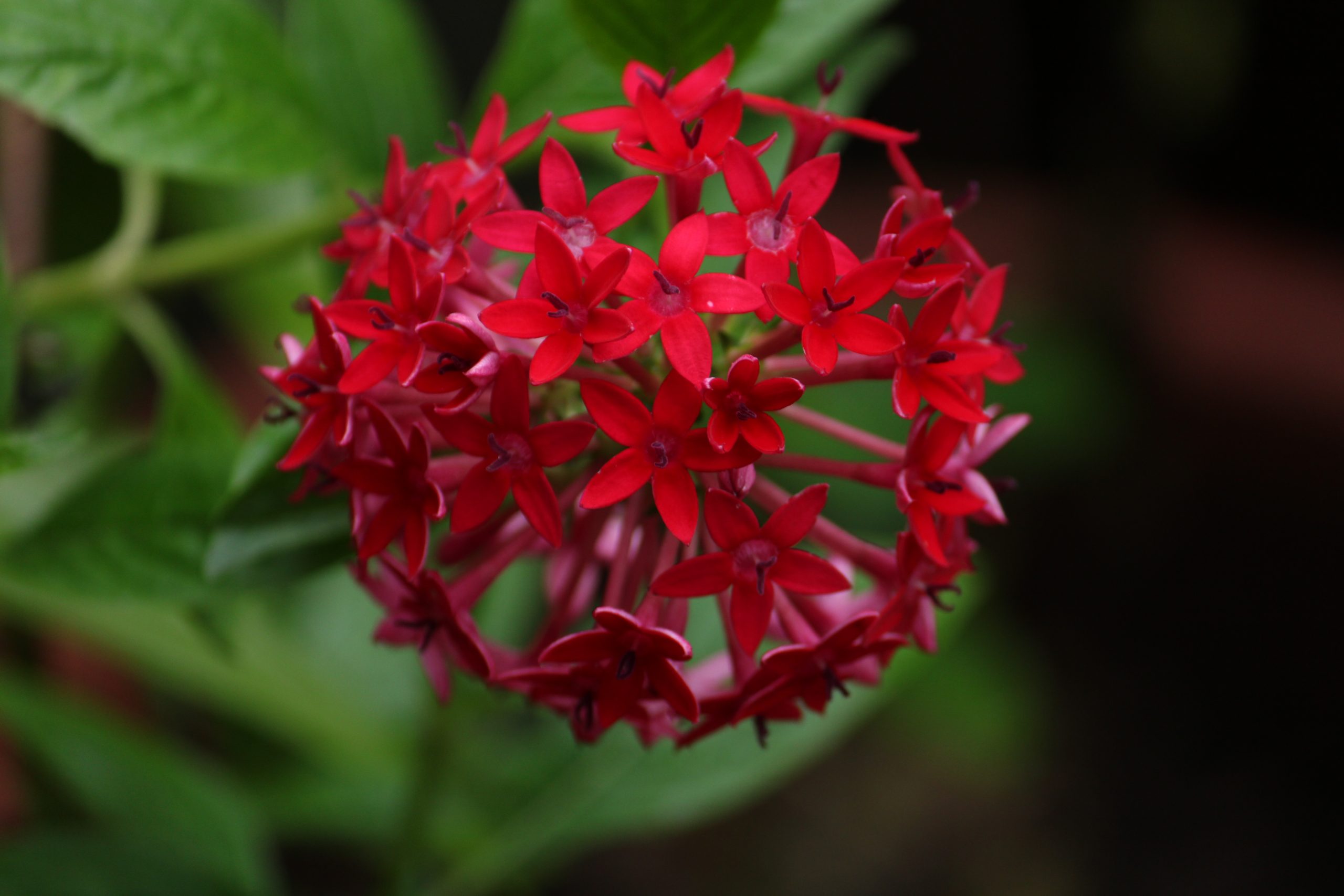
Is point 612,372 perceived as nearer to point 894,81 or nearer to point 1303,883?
point 1303,883

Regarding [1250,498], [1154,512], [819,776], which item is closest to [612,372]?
[819,776]

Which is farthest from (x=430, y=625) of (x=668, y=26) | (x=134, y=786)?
(x=134, y=786)

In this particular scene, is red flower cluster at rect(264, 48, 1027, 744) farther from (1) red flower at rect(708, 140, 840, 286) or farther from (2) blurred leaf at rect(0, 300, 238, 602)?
(2) blurred leaf at rect(0, 300, 238, 602)

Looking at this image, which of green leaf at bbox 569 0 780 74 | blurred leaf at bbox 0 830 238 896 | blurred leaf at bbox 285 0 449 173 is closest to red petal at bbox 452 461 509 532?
green leaf at bbox 569 0 780 74

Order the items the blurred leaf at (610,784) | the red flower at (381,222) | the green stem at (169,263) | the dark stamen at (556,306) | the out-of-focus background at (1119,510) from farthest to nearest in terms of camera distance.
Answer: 1. the out-of-focus background at (1119,510)
2. the blurred leaf at (610,784)
3. the green stem at (169,263)
4. the red flower at (381,222)
5. the dark stamen at (556,306)

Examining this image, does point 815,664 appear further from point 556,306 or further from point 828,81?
point 828,81

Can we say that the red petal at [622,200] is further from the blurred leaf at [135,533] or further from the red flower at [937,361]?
the blurred leaf at [135,533]

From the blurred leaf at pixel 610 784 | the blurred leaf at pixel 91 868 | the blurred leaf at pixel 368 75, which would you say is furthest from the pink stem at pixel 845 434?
the blurred leaf at pixel 91 868
